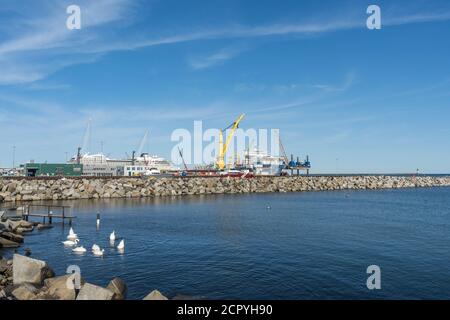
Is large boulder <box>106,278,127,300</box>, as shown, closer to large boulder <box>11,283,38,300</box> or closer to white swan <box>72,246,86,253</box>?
large boulder <box>11,283,38,300</box>

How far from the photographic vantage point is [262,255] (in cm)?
2800

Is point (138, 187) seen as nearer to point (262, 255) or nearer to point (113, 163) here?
point (262, 255)

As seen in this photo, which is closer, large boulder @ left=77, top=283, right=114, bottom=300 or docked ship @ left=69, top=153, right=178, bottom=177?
large boulder @ left=77, top=283, right=114, bottom=300

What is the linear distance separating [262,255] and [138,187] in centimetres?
5822

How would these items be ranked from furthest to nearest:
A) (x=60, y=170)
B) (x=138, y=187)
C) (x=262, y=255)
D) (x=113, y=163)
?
(x=113, y=163)
(x=60, y=170)
(x=138, y=187)
(x=262, y=255)

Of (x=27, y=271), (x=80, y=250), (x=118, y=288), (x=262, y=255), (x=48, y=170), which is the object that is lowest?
(x=262, y=255)

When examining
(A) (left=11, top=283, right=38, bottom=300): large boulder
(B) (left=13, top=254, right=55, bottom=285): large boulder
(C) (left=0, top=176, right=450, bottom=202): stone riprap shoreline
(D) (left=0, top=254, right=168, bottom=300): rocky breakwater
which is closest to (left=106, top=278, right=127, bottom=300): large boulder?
(D) (left=0, top=254, right=168, bottom=300): rocky breakwater

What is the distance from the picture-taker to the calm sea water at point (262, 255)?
Result: 67.1ft

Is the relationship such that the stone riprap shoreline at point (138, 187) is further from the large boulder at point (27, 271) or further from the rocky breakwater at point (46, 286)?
the large boulder at point (27, 271)

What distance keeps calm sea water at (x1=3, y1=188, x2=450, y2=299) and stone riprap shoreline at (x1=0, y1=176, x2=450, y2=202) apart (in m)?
25.1

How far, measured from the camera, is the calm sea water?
20.4 m

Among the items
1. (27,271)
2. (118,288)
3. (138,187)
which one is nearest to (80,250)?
(27,271)
